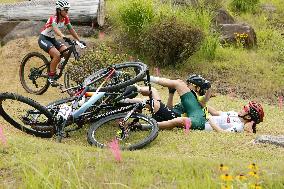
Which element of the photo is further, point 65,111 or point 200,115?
point 200,115

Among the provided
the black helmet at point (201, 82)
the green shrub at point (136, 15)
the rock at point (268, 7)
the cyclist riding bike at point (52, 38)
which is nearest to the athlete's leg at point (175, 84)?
the black helmet at point (201, 82)

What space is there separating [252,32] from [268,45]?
2.19 feet

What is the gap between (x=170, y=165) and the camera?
17.3ft

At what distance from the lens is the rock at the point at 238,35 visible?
16.4 metres

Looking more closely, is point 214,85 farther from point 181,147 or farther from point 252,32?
point 181,147

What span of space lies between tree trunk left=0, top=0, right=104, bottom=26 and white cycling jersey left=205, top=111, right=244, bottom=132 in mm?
7888

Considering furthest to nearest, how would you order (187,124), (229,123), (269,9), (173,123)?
(269,9) < (229,123) < (173,123) < (187,124)

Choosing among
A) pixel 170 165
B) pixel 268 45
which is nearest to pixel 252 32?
pixel 268 45

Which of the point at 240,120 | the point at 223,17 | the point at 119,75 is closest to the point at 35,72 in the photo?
the point at 119,75

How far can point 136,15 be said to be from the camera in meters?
14.7

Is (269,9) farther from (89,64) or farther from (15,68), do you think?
(89,64)

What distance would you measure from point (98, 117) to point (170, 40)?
6.74m

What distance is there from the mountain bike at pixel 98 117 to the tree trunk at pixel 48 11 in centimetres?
779

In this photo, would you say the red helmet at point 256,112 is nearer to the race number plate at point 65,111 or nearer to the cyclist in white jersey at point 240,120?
the cyclist in white jersey at point 240,120
